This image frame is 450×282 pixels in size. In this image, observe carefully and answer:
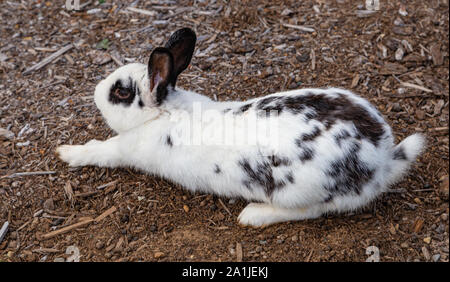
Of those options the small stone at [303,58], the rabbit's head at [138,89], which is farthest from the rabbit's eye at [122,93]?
the small stone at [303,58]

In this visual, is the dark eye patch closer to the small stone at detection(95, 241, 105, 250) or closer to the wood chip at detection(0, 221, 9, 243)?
the small stone at detection(95, 241, 105, 250)

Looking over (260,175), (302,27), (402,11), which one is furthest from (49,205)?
(402,11)

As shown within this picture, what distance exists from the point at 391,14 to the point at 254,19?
65.1 inches

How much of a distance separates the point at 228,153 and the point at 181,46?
104 cm

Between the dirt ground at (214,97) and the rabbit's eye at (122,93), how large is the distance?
0.81 meters

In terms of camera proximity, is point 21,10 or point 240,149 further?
point 21,10

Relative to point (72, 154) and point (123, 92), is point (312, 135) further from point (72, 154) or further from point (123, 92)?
point (72, 154)

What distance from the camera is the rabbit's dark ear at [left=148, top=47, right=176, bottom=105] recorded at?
3.55 metres

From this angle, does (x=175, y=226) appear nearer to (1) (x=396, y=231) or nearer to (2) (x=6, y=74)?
(1) (x=396, y=231)

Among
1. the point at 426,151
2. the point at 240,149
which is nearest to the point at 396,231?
the point at 426,151

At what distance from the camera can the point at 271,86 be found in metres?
4.94

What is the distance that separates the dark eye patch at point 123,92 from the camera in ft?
12.6

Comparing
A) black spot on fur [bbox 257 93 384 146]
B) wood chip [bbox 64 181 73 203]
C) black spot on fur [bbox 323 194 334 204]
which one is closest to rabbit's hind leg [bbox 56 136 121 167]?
wood chip [bbox 64 181 73 203]

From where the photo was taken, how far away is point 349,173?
3.29 meters
